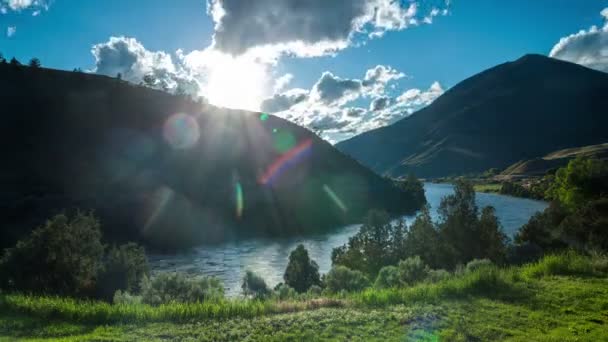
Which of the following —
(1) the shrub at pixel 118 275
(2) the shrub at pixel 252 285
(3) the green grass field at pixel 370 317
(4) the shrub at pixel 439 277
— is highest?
(3) the green grass field at pixel 370 317

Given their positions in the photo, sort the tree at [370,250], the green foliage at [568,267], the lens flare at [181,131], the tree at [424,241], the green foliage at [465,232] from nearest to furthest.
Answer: the green foliage at [568,267] < the green foliage at [465,232] < the tree at [424,241] < the tree at [370,250] < the lens flare at [181,131]

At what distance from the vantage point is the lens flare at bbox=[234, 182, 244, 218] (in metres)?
138

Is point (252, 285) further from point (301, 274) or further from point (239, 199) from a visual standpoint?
point (239, 199)

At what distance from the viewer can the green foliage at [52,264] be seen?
39094 mm

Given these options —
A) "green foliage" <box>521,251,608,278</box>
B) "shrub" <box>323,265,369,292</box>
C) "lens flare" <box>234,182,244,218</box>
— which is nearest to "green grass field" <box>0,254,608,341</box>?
"green foliage" <box>521,251,608,278</box>

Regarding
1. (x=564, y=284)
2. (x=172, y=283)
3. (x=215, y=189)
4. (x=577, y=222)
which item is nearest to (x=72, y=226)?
(x=172, y=283)

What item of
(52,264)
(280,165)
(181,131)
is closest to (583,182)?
(52,264)

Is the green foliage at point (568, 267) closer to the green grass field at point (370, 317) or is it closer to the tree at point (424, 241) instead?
the green grass field at point (370, 317)

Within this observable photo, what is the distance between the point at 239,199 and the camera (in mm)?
147625

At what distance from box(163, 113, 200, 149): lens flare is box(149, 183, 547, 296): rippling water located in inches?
2909

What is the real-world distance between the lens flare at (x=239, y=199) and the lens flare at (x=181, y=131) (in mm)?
31633

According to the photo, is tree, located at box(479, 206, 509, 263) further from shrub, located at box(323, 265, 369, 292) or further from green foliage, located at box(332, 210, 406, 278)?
shrub, located at box(323, 265, 369, 292)

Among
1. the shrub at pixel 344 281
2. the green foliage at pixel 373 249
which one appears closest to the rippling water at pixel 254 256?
the green foliage at pixel 373 249

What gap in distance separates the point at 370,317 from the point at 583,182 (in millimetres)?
65128
